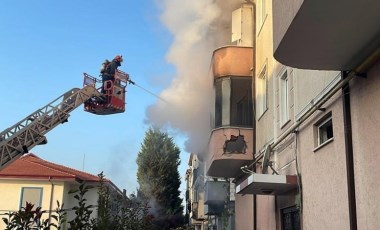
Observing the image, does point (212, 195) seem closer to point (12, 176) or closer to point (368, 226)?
point (12, 176)

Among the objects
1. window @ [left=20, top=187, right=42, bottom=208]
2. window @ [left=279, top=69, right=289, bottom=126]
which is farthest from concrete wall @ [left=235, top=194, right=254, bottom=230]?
window @ [left=20, top=187, right=42, bottom=208]

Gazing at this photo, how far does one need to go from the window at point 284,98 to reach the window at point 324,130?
203 centimetres

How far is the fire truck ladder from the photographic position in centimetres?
1483

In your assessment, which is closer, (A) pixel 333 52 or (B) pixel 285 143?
(A) pixel 333 52

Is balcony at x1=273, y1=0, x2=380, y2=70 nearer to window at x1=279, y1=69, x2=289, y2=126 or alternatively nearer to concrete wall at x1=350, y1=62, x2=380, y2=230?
concrete wall at x1=350, y1=62, x2=380, y2=230

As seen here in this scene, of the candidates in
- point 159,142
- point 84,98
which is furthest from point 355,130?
point 159,142

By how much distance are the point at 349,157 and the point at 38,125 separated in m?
12.0

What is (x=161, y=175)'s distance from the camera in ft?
144

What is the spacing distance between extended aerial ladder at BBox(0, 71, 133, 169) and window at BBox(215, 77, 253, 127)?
19.2 feet

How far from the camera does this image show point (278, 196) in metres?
10.0

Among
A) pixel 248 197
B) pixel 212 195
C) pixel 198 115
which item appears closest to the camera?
pixel 248 197

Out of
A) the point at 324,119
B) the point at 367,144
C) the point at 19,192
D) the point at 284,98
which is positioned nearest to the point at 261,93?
the point at 284,98

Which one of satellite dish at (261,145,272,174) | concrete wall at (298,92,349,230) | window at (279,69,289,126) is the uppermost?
window at (279,69,289,126)

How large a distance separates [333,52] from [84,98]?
12.8 meters
